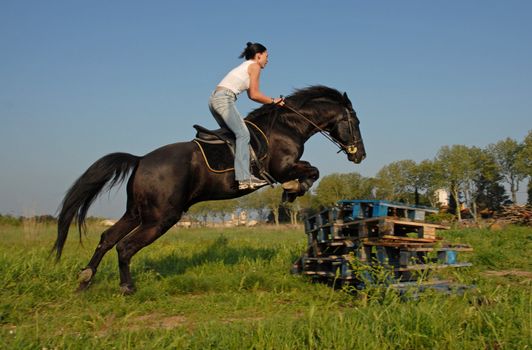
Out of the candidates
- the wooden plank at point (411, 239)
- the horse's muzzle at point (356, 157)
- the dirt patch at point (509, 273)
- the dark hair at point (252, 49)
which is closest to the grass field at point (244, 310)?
the dirt patch at point (509, 273)

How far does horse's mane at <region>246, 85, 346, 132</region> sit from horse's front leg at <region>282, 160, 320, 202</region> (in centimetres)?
67

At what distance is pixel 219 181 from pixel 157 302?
6.11 ft

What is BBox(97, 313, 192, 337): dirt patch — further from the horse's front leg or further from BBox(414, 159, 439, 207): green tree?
BBox(414, 159, 439, 207): green tree

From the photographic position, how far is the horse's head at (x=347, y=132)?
23.9 ft

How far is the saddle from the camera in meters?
6.21

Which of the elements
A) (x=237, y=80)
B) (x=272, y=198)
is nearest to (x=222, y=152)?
(x=237, y=80)

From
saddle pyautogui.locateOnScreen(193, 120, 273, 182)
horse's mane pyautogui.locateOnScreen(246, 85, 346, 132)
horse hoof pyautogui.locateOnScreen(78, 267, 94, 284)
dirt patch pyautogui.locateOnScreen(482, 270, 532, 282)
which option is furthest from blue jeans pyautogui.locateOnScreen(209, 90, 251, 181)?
dirt patch pyautogui.locateOnScreen(482, 270, 532, 282)

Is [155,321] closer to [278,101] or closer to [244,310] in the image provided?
[244,310]

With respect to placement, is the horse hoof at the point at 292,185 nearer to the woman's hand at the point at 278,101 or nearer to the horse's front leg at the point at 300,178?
the horse's front leg at the point at 300,178

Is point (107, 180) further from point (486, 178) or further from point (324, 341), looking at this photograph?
point (486, 178)

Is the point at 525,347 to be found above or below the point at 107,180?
below

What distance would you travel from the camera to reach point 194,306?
17.7 feet

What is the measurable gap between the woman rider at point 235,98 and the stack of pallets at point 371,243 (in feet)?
4.68

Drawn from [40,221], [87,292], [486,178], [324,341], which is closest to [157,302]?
[87,292]
